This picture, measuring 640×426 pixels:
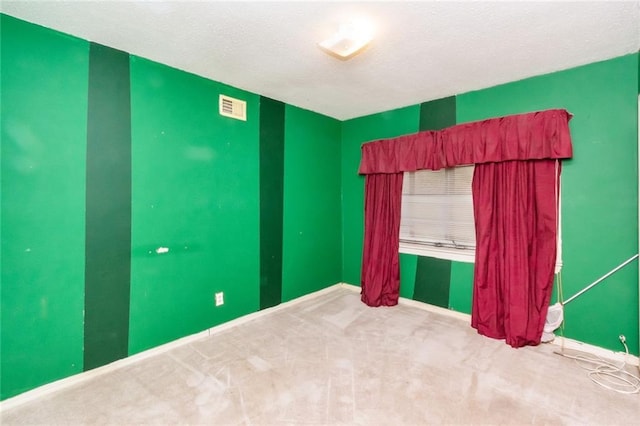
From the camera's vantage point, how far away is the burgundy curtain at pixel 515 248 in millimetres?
2383

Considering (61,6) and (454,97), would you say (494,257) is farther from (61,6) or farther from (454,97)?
(61,6)

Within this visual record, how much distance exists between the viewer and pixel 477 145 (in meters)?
2.68

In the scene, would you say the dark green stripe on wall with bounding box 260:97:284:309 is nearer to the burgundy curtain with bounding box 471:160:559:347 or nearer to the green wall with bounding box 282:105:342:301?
the green wall with bounding box 282:105:342:301

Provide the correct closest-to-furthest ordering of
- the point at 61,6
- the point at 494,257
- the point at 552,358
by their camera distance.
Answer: the point at 61,6 < the point at 552,358 < the point at 494,257

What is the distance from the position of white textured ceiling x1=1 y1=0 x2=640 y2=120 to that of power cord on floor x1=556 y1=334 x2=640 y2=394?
2249 millimetres

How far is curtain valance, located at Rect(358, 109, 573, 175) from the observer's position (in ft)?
7.57

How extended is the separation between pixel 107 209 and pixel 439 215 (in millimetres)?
3051

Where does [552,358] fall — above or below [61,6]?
below

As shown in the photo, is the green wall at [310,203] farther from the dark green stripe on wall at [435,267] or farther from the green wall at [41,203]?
the green wall at [41,203]

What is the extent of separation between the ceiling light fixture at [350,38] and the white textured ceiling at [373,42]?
0.22ft

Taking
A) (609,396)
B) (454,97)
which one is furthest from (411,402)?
(454,97)

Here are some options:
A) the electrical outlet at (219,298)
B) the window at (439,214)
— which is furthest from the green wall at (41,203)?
the window at (439,214)

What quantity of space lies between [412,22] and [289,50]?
0.86 metres

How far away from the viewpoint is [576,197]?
7.68 ft
